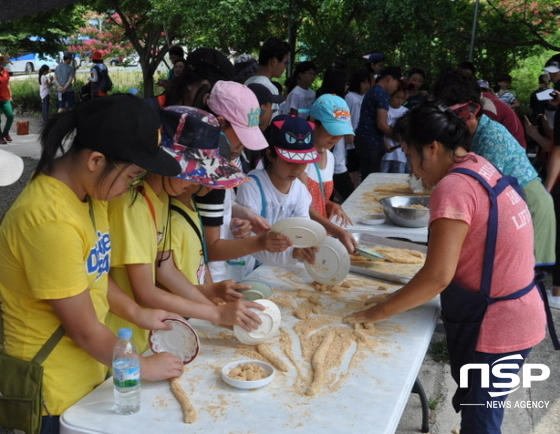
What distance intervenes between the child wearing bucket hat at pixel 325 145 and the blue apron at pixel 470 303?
1.12m

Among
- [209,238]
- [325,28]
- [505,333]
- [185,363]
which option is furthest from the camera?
[325,28]

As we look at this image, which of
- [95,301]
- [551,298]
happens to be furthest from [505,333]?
[551,298]

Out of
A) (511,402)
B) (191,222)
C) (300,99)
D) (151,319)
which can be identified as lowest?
(511,402)

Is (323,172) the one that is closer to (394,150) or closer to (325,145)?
(325,145)

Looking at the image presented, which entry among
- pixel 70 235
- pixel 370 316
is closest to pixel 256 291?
pixel 370 316

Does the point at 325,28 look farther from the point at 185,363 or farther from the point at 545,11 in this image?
the point at 185,363

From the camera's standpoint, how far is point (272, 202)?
9.77 ft

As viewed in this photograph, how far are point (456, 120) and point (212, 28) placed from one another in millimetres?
10112

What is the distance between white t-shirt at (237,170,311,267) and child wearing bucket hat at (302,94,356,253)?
10.0 inches

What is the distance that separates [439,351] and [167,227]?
2.43 m

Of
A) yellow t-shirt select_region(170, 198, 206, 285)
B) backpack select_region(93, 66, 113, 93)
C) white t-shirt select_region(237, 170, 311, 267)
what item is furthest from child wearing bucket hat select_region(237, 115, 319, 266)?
backpack select_region(93, 66, 113, 93)

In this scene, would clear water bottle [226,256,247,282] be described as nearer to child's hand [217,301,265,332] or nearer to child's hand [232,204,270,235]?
child's hand [232,204,270,235]

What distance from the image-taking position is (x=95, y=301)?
1.70 metres

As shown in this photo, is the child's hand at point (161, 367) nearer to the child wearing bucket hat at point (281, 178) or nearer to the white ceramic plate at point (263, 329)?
the white ceramic plate at point (263, 329)
